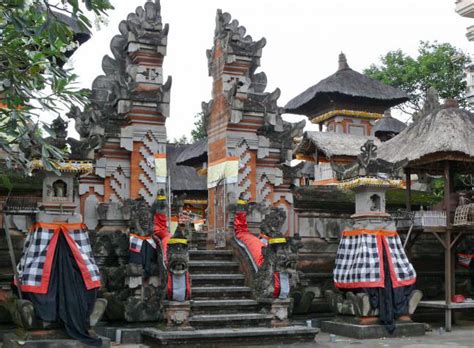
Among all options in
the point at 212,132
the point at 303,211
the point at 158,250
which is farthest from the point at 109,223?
the point at 303,211

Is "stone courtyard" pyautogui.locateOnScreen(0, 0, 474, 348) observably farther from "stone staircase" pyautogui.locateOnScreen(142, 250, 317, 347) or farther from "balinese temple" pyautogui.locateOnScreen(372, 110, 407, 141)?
"balinese temple" pyautogui.locateOnScreen(372, 110, 407, 141)

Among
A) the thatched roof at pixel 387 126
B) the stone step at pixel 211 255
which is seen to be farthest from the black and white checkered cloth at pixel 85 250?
the thatched roof at pixel 387 126

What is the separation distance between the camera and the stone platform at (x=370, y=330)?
1238cm

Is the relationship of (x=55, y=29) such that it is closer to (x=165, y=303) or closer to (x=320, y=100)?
(x=165, y=303)

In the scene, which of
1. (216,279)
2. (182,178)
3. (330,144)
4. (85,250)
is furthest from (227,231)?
(182,178)

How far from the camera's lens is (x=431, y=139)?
46.7 feet

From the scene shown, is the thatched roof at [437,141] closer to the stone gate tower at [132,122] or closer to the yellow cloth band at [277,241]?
the yellow cloth band at [277,241]

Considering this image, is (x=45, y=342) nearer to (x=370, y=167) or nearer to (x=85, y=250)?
(x=85, y=250)

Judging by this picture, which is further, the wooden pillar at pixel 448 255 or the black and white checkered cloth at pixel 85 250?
the wooden pillar at pixel 448 255

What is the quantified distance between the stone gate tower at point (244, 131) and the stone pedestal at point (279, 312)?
2.62 metres

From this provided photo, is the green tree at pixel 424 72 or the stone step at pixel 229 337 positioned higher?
the green tree at pixel 424 72

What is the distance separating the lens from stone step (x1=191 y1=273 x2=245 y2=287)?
12.3 metres

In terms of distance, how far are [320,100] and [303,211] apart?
1906 centimetres

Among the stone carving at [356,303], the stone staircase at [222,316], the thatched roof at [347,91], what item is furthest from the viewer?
the thatched roof at [347,91]
